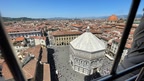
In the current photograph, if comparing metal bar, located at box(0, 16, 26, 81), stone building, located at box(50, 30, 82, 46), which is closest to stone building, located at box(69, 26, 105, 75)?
stone building, located at box(50, 30, 82, 46)

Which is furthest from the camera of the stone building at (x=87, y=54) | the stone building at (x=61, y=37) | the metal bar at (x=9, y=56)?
the stone building at (x=61, y=37)

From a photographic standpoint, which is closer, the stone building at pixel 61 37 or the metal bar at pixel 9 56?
the metal bar at pixel 9 56

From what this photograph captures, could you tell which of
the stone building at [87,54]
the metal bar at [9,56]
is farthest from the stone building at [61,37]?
the metal bar at [9,56]

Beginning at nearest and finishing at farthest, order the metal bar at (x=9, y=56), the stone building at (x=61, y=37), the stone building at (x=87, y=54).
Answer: the metal bar at (x=9, y=56), the stone building at (x=87, y=54), the stone building at (x=61, y=37)

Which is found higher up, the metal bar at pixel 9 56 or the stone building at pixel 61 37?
the metal bar at pixel 9 56

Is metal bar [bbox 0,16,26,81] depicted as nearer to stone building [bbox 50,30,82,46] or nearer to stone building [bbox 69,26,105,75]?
stone building [bbox 69,26,105,75]

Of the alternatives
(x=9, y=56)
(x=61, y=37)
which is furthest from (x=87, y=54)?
(x=61, y=37)

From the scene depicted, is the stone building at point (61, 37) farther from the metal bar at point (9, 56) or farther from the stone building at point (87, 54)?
the metal bar at point (9, 56)
